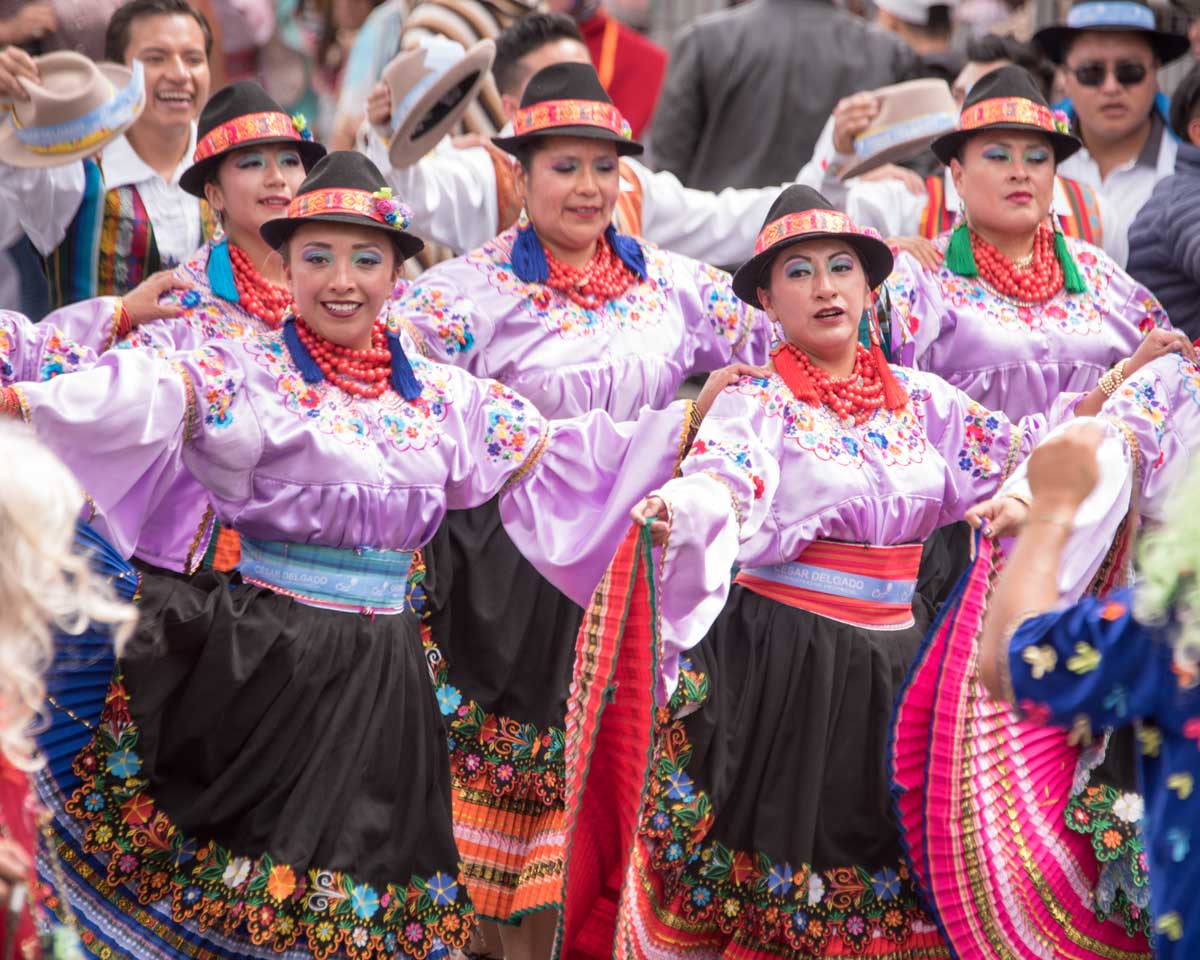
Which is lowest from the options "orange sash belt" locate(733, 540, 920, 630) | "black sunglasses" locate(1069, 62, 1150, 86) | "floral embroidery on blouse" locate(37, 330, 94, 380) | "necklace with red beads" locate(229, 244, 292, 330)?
"orange sash belt" locate(733, 540, 920, 630)

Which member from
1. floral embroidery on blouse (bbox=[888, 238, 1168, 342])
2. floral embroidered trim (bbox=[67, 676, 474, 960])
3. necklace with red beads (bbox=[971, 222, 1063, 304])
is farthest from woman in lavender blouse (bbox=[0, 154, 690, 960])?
necklace with red beads (bbox=[971, 222, 1063, 304])

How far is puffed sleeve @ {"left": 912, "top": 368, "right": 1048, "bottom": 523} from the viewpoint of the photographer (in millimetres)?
4969

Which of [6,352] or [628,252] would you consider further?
[628,252]

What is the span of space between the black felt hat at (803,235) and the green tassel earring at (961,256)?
702 millimetres

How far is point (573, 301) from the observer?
17.9 feet

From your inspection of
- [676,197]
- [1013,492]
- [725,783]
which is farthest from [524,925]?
[676,197]

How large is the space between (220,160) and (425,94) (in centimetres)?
70

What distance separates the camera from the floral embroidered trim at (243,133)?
532cm

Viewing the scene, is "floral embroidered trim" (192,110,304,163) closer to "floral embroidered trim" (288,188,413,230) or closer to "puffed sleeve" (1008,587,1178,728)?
"floral embroidered trim" (288,188,413,230)

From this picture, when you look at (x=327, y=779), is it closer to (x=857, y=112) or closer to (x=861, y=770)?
(x=861, y=770)

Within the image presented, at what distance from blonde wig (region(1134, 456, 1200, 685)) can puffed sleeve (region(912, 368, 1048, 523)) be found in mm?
1829

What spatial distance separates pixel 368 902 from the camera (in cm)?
434

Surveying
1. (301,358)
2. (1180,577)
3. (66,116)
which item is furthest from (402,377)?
(1180,577)

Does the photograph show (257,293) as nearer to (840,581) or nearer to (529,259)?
(529,259)
